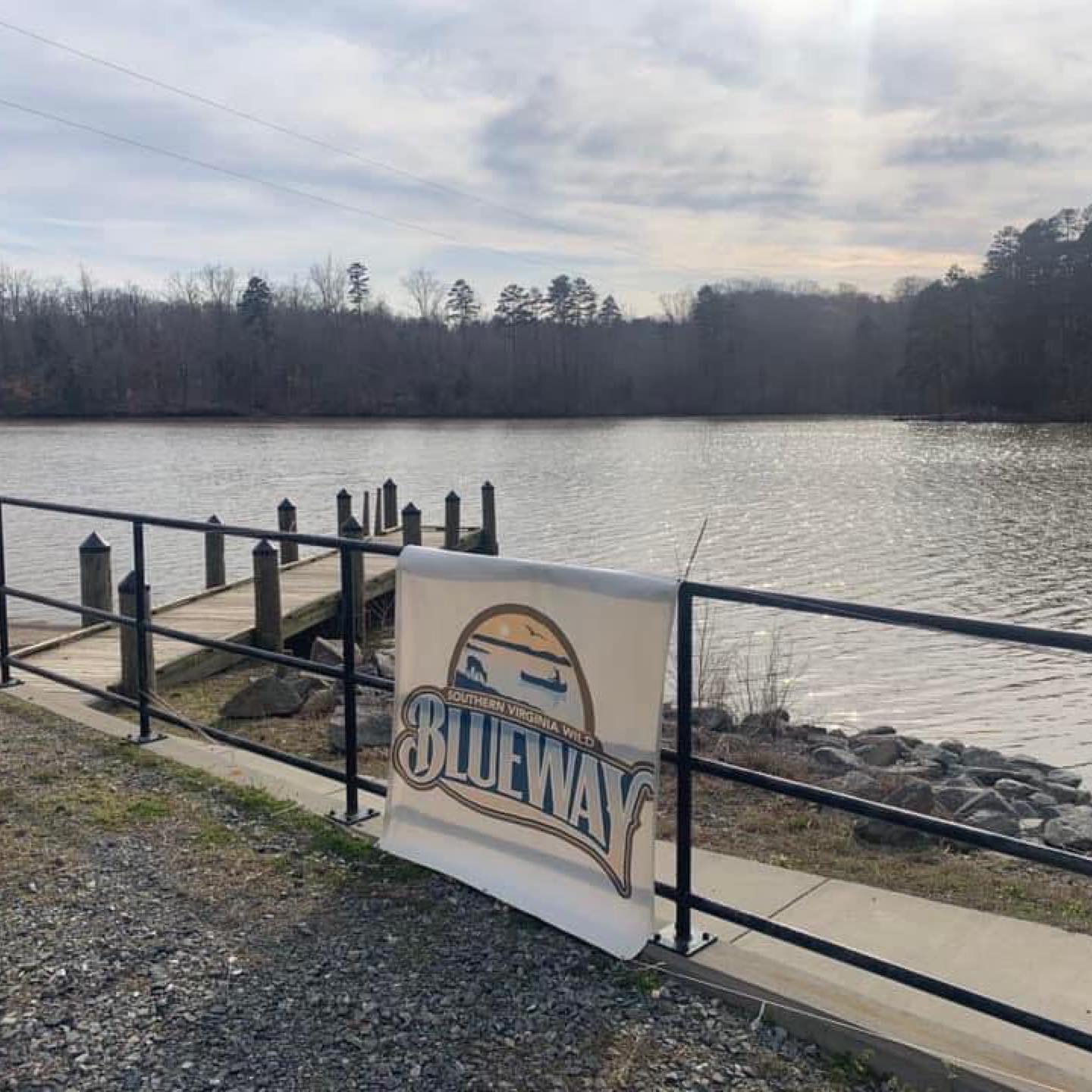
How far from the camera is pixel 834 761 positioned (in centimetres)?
788

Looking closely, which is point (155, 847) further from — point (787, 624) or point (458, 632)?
point (787, 624)

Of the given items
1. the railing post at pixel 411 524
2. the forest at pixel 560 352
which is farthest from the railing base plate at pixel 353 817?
the forest at pixel 560 352

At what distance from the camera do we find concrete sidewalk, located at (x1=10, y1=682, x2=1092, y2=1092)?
8.82 ft

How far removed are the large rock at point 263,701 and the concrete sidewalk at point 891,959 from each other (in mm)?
2882

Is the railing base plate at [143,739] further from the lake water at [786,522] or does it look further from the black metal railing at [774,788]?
the lake water at [786,522]

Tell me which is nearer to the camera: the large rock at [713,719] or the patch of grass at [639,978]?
the patch of grass at [639,978]

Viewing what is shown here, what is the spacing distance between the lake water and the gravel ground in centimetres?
801

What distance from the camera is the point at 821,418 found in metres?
104

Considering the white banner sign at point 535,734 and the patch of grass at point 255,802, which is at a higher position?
the white banner sign at point 535,734

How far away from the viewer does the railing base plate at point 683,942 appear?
3.21 meters

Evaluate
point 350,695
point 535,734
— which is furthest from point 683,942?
point 350,695

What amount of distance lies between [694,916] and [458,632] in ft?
3.89

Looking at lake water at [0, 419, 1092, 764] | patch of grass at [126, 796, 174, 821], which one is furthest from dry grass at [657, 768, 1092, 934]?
lake water at [0, 419, 1092, 764]

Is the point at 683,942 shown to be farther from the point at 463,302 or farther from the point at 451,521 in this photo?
the point at 463,302
